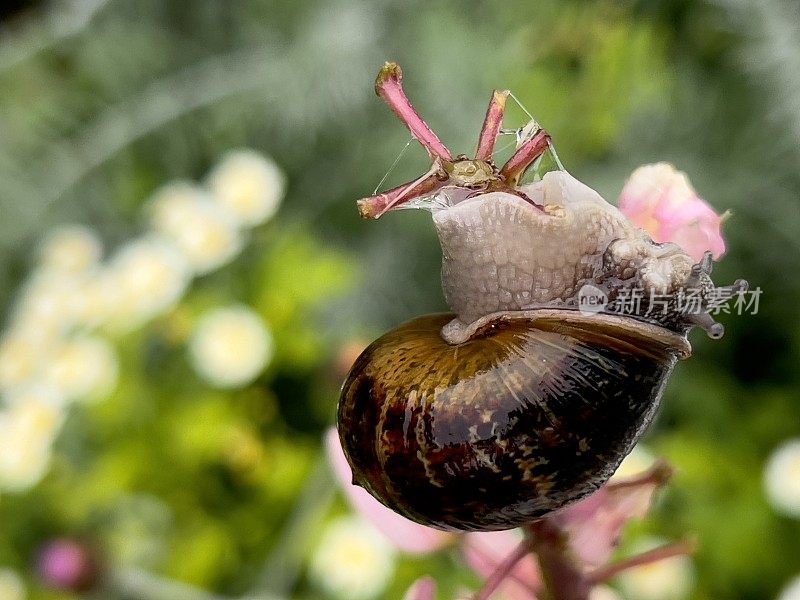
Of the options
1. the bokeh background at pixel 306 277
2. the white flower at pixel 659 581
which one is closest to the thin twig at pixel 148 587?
the bokeh background at pixel 306 277

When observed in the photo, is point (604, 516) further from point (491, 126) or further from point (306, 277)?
point (306, 277)

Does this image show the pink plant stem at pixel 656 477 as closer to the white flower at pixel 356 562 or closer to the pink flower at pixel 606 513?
the pink flower at pixel 606 513

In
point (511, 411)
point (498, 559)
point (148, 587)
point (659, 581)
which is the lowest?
point (659, 581)

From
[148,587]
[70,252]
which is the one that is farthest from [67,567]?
[70,252]

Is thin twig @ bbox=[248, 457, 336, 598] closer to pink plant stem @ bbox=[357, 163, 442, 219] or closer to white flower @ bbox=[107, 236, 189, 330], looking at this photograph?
white flower @ bbox=[107, 236, 189, 330]

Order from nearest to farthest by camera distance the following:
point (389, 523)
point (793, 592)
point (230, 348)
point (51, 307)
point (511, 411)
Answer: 1. point (511, 411)
2. point (389, 523)
3. point (793, 592)
4. point (230, 348)
5. point (51, 307)

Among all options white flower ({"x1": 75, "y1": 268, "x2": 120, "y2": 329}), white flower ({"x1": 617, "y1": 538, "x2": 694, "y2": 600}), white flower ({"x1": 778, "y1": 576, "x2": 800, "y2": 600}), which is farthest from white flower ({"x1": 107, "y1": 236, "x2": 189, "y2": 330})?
white flower ({"x1": 778, "y1": 576, "x2": 800, "y2": 600})
